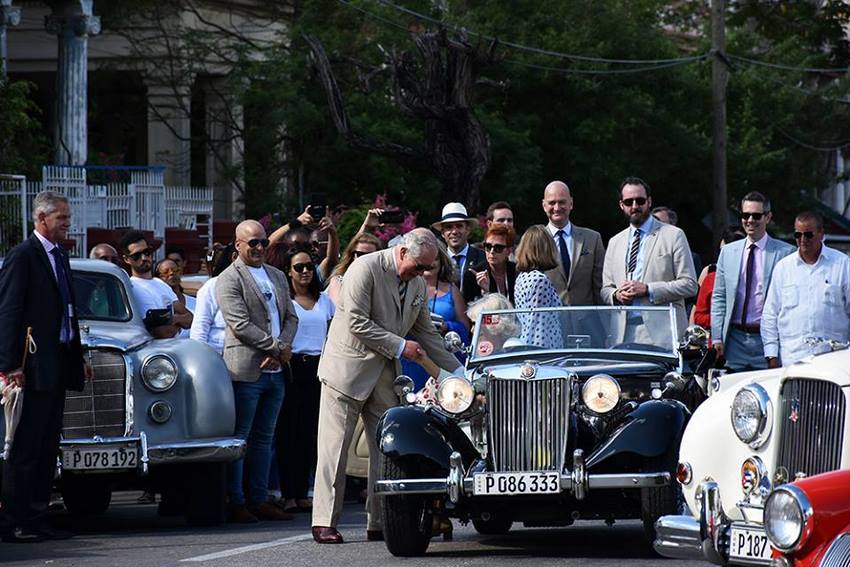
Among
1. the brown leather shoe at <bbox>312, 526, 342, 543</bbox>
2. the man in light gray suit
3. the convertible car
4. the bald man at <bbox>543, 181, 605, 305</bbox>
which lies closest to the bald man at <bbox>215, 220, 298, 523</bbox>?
the brown leather shoe at <bbox>312, 526, 342, 543</bbox>

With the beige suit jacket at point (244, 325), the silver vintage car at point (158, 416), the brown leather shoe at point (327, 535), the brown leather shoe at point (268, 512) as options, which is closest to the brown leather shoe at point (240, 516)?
the brown leather shoe at point (268, 512)

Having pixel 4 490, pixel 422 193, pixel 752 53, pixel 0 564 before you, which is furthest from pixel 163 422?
→ pixel 752 53

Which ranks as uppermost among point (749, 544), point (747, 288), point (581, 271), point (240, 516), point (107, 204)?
point (107, 204)

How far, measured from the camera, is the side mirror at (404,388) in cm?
1070

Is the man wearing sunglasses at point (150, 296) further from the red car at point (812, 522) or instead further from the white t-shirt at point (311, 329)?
the red car at point (812, 522)

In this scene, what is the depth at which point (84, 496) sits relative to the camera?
43.4ft

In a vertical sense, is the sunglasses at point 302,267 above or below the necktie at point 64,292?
above

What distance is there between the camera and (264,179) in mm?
35812

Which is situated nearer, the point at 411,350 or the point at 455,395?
the point at 455,395

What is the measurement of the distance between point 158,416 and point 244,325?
91 cm

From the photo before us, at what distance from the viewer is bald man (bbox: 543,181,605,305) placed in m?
13.2

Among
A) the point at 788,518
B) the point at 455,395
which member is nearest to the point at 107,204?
the point at 455,395

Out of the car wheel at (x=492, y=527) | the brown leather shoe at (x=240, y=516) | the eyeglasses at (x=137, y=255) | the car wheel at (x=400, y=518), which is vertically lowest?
the brown leather shoe at (x=240, y=516)

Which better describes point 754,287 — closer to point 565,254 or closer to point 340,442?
point 565,254
